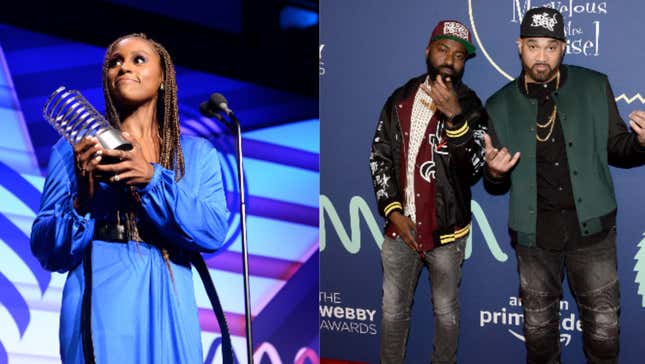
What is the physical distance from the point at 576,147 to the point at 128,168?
222 cm

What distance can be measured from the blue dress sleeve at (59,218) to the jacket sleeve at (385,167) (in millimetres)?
1824

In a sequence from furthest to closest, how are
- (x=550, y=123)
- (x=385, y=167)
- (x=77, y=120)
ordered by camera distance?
(x=385, y=167) → (x=550, y=123) → (x=77, y=120)

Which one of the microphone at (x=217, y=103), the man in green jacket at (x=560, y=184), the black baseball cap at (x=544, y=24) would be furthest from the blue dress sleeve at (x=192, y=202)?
the black baseball cap at (x=544, y=24)

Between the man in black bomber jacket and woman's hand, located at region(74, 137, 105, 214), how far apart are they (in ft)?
5.97

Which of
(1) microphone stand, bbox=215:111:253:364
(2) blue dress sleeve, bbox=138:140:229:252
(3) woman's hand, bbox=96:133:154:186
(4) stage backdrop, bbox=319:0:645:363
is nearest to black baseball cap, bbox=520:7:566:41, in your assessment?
(4) stage backdrop, bbox=319:0:645:363

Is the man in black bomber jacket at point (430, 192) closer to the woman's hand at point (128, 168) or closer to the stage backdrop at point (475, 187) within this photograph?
the stage backdrop at point (475, 187)

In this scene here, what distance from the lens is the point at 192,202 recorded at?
8.98 feet

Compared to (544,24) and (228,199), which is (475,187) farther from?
(228,199)

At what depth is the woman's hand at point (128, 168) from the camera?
101 inches

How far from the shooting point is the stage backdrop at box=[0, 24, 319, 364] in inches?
100

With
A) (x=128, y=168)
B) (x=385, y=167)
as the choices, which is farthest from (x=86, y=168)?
(x=385, y=167)

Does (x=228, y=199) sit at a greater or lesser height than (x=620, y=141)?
lesser

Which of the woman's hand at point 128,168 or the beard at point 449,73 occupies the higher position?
the beard at point 449,73

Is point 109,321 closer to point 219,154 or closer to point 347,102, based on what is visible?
point 219,154
